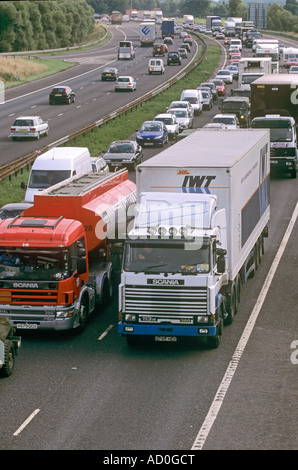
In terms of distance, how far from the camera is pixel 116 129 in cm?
6084

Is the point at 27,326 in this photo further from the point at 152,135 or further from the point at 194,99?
the point at 194,99

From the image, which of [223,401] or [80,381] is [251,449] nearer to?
[223,401]

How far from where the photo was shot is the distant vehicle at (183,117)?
201ft

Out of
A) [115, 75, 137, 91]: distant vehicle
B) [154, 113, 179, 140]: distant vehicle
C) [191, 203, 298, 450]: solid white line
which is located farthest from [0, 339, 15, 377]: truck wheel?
[115, 75, 137, 91]: distant vehicle

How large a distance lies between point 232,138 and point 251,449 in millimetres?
14069

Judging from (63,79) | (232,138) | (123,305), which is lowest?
(63,79)

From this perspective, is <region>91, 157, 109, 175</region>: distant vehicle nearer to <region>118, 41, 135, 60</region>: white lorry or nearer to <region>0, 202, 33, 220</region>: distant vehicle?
<region>0, 202, 33, 220</region>: distant vehicle

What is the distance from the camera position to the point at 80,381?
19297 mm

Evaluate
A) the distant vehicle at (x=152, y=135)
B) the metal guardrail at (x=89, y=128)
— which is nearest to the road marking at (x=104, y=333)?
the metal guardrail at (x=89, y=128)

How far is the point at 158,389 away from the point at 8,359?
3.14 m

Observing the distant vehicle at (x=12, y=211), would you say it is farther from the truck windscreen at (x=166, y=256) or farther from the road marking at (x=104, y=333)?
the truck windscreen at (x=166, y=256)

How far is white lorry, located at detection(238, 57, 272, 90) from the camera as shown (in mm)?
73562

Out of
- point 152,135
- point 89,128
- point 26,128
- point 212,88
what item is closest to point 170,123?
point 152,135

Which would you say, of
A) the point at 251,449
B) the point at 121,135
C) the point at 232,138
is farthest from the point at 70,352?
the point at 121,135
